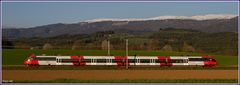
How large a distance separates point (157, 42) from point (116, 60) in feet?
135

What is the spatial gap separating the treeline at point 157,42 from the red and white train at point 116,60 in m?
25.7

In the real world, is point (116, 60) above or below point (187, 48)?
below

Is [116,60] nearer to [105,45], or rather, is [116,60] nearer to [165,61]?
[165,61]

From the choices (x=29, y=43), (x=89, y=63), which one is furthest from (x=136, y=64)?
(x=29, y=43)

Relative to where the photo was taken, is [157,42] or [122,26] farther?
[122,26]

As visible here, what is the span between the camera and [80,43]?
94.0 metres

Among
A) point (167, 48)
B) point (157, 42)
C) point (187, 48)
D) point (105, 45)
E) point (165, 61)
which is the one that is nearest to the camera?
point (165, 61)

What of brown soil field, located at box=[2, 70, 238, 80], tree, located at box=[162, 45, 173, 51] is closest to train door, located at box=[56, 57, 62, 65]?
brown soil field, located at box=[2, 70, 238, 80]

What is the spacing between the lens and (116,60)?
54.6 meters

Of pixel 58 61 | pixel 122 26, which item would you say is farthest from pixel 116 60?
pixel 122 26

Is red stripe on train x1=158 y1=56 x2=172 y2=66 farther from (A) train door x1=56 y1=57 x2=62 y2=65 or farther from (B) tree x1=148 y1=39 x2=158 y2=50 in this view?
(B) tree x1=148 y1=39 x2=158 y2=50

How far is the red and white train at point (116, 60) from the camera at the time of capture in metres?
52.6

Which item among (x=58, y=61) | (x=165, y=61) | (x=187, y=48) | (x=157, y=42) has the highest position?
(x=157, y=42)

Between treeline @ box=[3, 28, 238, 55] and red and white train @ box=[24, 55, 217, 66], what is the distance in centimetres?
2574
